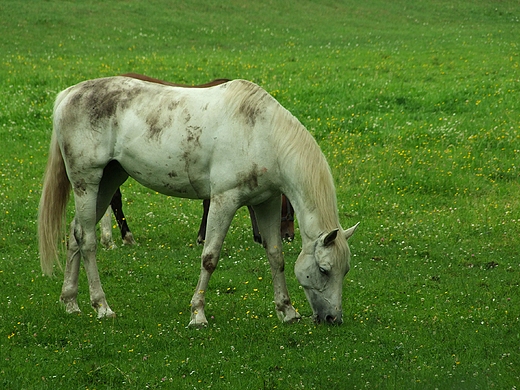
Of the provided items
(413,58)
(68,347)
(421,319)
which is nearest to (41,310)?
(68,347)

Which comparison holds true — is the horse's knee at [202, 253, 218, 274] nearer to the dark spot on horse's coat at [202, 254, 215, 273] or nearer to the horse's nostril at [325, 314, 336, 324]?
→ the dark spot on horse's coat at [202, 254, 215, 273]

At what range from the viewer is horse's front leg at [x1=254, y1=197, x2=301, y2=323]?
8523 mm

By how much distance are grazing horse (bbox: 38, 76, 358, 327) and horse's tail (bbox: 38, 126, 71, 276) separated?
0.04 ft

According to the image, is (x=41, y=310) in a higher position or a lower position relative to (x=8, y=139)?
higher

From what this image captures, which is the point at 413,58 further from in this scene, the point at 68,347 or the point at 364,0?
the point at 68,347

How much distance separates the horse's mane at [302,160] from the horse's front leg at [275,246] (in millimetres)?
691

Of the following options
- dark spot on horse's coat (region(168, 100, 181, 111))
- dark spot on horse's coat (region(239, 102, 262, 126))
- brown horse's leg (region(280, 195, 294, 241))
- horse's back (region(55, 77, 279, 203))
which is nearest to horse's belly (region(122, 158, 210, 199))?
horse's back (region(55, 77, 279, 203))

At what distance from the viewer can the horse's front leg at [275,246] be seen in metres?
8.52

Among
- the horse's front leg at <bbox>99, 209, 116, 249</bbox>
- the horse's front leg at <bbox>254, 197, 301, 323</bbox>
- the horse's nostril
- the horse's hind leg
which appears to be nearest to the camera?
the horse's nostril

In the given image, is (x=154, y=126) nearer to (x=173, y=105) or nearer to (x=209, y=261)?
(x=173, y=105)

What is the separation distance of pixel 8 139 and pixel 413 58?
14905 millimetres

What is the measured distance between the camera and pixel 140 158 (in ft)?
27.7

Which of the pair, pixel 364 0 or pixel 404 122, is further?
pixel 364 0

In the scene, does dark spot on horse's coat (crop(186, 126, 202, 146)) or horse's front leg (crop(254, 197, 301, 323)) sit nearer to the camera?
dark spot on horse's coat (crop(186, 126, 202, 146))
